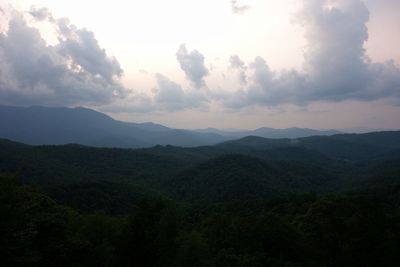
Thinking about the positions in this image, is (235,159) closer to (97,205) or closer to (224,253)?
(97,205)

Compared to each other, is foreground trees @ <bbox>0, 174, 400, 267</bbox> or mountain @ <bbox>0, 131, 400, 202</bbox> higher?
foreground trees @ <bbox>0, 174, 400, 267</bbox>

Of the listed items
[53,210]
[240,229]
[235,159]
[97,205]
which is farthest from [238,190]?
[53,210]

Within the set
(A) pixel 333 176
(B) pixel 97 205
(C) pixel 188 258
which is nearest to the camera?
(C) pixel 188 258

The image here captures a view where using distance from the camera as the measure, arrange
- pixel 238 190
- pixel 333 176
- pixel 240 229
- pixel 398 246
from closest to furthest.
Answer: pixel 398 246 → pixel 240 229 → pixel 238 190 → pixel 333 176

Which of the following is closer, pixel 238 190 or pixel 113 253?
pixel 113 253

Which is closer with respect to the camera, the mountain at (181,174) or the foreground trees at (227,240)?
the foreground trees at (227,240)

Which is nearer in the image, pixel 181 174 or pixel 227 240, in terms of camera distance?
pixel 227 240

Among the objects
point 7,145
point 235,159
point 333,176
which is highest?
point 7,145

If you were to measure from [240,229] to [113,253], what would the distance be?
41.4 ft

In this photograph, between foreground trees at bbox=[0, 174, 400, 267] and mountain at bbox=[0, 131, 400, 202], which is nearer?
foreground trees at bbox=[0, 174, 400, 267]

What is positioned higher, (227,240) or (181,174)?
(227,240)

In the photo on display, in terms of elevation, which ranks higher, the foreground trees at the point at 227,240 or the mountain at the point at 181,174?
the foreground trees at the point at 227,240

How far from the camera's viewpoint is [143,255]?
30.7 meters

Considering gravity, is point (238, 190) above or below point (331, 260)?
below
